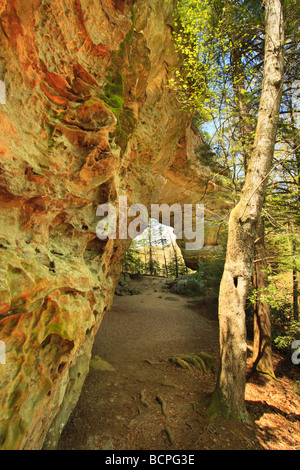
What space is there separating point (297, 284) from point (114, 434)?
594 centimetres

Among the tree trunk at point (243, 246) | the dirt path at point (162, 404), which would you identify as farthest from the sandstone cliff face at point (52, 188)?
the tree trunk at point (243, 246)

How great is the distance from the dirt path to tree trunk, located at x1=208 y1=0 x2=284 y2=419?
0.50 metres

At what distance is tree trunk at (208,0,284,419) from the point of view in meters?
4.53

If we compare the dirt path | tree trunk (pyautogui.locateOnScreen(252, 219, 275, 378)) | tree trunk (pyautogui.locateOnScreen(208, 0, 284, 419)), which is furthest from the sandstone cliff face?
tree trunk (pyautogui.locateOnScreen(252, 219, 275, 378))

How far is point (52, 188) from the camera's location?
11.1ft

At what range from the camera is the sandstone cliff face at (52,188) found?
2582 mm

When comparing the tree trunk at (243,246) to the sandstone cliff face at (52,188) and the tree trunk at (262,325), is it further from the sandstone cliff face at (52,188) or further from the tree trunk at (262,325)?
the sandstone cliff face at (52,188)

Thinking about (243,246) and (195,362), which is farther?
(195,362)

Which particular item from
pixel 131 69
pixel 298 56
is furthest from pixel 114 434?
pixel 298 56

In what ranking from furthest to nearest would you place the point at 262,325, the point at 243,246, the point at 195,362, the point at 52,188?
1. the point at 262,325
2. the point at 195,362
3. the point at 243,246
4. the point at 52,188

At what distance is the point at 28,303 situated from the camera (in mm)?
2594

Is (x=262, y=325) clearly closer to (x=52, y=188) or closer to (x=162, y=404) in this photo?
(x=162, y=404)

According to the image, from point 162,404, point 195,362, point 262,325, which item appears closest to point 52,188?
point 162,404

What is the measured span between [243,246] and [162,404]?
12.1 ft
